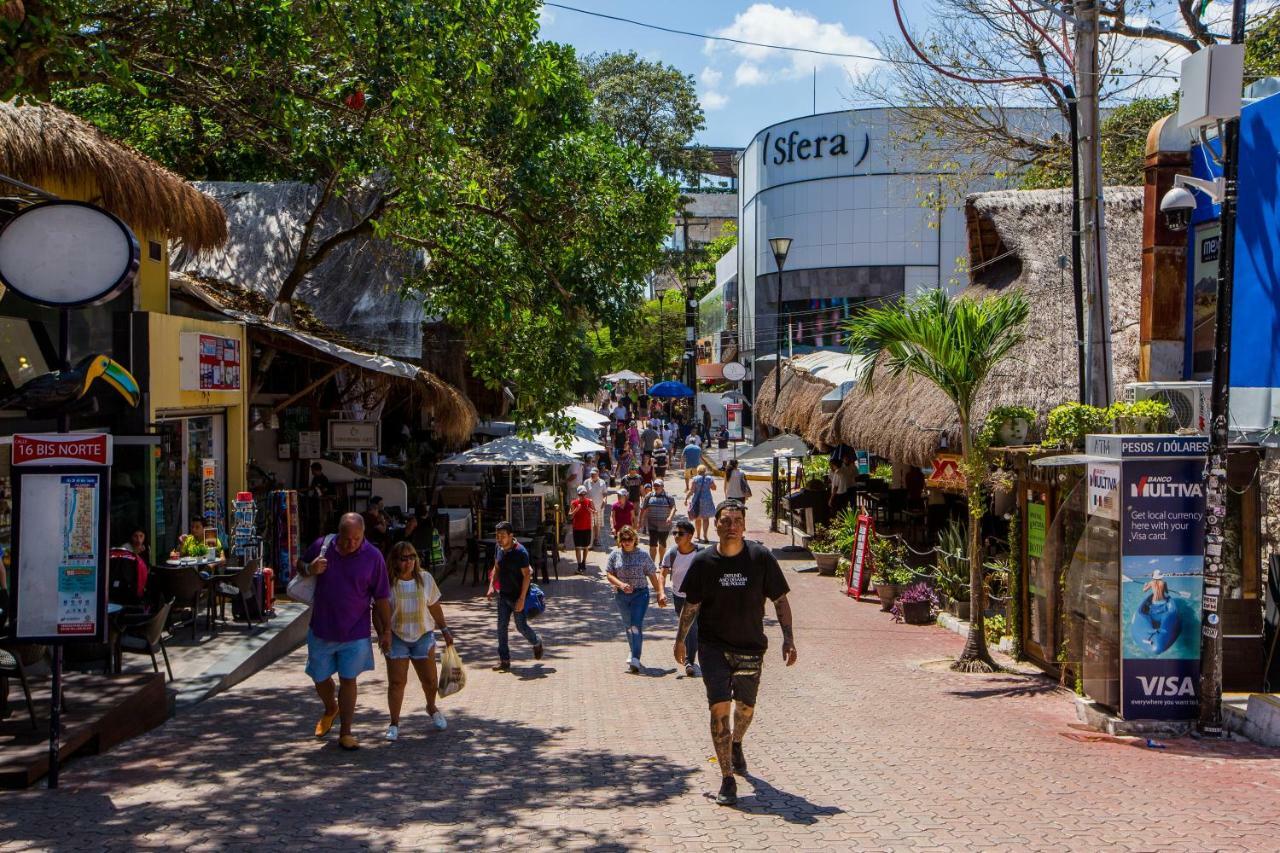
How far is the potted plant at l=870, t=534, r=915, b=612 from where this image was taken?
1555 centimetres

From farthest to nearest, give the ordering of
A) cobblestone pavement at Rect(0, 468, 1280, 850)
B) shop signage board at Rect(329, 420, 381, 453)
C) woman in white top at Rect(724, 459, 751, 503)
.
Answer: woman in white top at Rect(724, 459, 751, 503), shop signage board at Rect(329, 420, 381, 453), cobblestone pavement at Rect(0, 468, 1280, 850)

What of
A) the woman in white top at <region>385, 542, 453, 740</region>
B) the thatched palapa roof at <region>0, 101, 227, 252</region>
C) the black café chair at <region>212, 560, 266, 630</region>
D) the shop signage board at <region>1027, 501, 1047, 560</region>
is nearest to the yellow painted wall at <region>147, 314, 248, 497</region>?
the thatched palapa roof at <region>0, 101, 227, 252</region>

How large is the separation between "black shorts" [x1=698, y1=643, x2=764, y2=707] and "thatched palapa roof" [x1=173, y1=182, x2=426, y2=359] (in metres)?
14.3

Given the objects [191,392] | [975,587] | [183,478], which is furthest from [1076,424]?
[183,478]

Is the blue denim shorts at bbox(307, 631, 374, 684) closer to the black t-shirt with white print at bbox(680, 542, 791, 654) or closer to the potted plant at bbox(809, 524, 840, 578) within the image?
the black t-shirt with white print at bbox(680, 542, 791, 654)

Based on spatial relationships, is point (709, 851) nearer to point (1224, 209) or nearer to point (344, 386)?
point (1224, 209)

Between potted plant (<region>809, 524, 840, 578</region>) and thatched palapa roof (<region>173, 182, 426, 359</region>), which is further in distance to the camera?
thatched palapa roof (<region>173, 182, 426, 359</region>)

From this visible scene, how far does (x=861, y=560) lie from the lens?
1686cm

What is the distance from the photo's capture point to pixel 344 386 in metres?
21.8

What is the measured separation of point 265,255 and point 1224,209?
17209mm

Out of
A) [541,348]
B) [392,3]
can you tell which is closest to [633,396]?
[541,348]

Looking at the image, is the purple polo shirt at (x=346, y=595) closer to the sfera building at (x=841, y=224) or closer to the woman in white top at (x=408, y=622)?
the woman in white top at (x=408, y=622)

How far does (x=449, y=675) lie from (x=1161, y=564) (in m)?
5.46

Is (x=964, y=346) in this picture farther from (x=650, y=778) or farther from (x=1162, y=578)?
(x=650, y=778)
